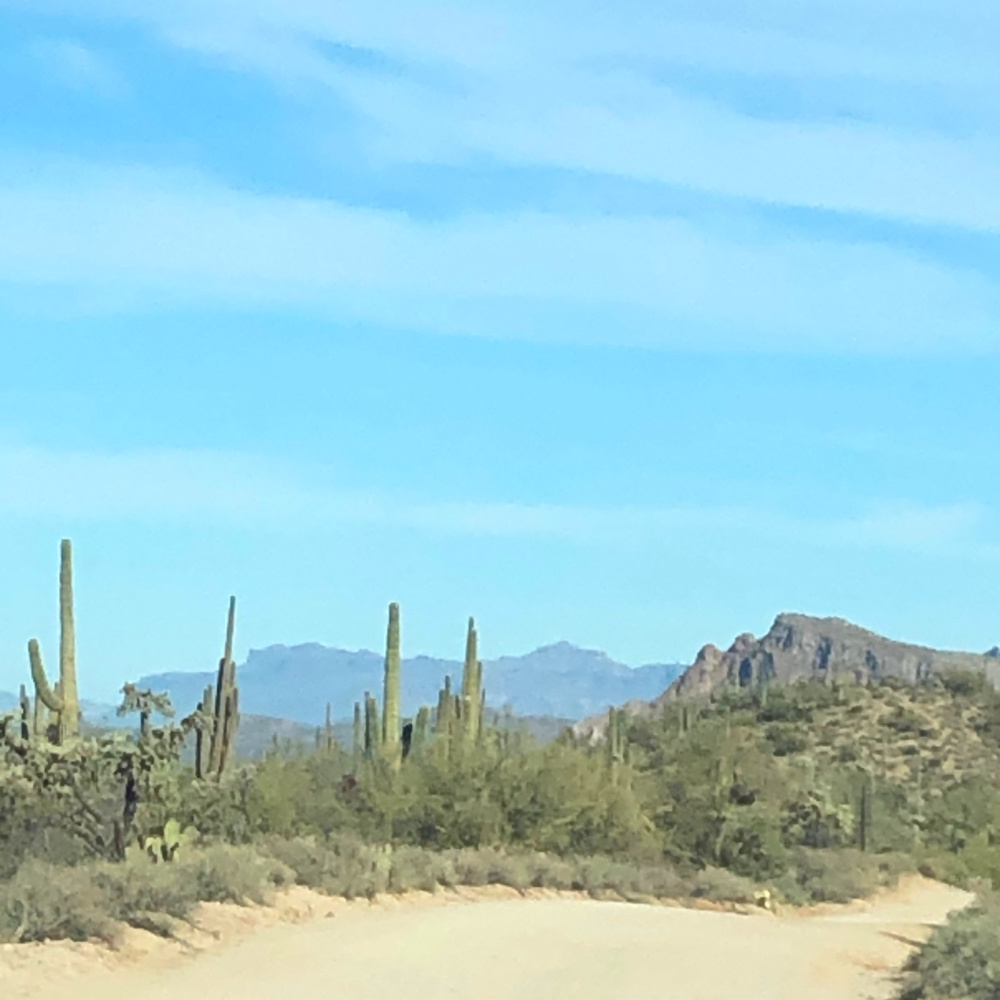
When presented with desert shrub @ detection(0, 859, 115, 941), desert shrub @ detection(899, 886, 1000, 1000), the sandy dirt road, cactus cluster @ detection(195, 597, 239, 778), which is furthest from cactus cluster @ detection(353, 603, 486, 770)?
desert shrub @ detection(0, 859, 115, 941)

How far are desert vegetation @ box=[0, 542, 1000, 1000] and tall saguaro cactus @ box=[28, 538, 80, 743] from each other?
0.04 m

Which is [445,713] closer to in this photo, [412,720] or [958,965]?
[412,720]

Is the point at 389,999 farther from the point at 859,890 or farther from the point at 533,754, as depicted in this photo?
the point at 859,890

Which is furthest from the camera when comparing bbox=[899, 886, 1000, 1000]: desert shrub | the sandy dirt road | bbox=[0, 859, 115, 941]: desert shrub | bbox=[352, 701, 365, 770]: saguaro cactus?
bbox=[352, 701, 365, 770]: saguaro cactus

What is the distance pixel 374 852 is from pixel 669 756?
22323mm

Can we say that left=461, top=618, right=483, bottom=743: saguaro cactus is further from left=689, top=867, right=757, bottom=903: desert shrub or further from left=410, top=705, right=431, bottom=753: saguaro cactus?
left=689, top=867, right=757, bottom=903: desert shrub

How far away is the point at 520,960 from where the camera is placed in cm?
1784

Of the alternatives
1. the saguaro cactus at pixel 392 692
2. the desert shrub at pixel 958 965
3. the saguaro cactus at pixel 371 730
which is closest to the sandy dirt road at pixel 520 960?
the desert shrub at pixel 958 965

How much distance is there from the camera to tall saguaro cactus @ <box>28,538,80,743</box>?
24594mm

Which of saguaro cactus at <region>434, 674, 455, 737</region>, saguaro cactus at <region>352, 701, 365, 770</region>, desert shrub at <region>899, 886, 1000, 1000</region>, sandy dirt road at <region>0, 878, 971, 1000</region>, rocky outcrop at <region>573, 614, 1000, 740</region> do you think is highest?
rocky outcrop at <region>573, 614, 1000, 740</region>

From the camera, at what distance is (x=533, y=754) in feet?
104

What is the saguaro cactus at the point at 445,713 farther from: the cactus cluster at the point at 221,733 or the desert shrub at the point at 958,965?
the desert shrub at the point at 958,965

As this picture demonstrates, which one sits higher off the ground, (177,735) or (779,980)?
(177,735)

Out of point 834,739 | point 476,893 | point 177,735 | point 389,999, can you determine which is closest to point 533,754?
point 476,893
